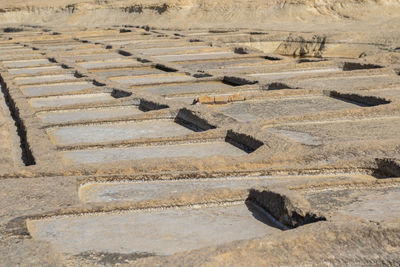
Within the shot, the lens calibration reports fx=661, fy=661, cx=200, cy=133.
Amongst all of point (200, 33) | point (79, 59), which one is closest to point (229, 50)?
point (79, 59)

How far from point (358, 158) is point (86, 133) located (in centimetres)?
215

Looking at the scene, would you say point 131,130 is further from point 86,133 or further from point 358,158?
point 358,158

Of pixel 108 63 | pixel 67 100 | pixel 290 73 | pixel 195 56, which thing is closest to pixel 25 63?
pixel 108 63

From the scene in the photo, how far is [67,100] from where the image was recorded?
260 inches

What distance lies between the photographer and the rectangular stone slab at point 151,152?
4223 mm

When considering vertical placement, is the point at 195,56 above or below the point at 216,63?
below

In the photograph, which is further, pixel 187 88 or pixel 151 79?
pixel 151 79

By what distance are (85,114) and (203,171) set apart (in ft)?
7.96

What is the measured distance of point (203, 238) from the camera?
2883 millimetres

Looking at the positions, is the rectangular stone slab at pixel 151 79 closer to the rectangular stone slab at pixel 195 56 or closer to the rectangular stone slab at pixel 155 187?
the rectangular stone slab at pixel 195 56

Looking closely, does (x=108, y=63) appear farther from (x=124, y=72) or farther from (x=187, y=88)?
(x=187, y=88)

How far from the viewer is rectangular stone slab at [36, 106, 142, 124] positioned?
223 inches

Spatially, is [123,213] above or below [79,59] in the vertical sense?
above

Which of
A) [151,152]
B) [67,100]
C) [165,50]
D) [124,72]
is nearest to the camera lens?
[151,152]
